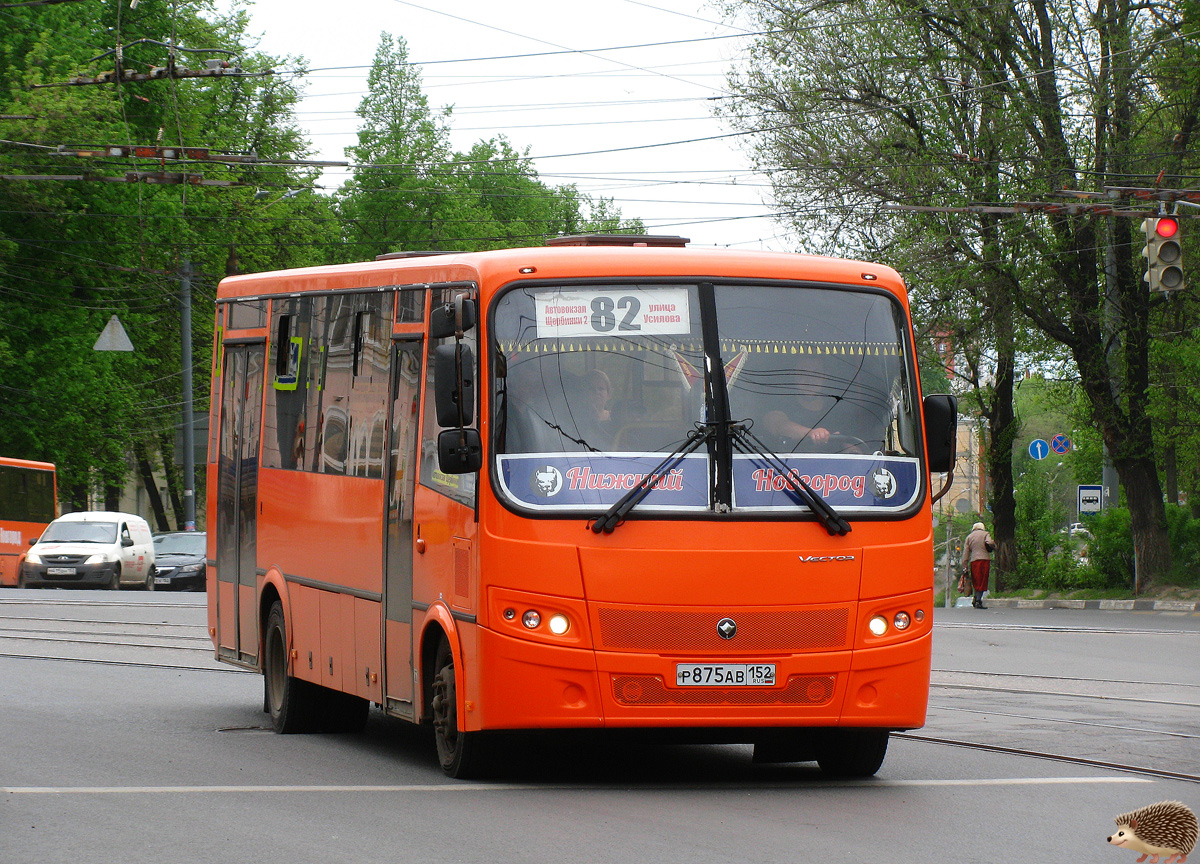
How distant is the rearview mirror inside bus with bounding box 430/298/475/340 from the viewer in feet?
30.5

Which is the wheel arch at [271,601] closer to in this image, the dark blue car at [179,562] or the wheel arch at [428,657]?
the wheel arch at [428,657]

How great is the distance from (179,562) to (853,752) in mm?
32993

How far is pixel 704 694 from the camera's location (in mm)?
9000

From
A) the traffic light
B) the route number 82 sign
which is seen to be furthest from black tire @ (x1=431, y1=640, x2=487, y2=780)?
the traffic light

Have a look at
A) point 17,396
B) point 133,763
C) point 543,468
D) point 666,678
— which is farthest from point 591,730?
point 17,396

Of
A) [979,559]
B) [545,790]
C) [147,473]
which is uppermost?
[147,473]

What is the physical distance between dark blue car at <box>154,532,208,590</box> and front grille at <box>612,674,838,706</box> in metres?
32.6

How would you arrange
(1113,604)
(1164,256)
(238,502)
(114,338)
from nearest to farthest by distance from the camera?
(238,502) < (1164,256) < (1113,604) < (114,338)

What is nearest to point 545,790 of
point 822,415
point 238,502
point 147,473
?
point 822,415

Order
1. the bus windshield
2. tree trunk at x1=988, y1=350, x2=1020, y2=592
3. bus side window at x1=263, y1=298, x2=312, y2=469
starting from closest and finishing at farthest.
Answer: the bus windshield, bus side window at x1=263, y1=298, x2=312, y2=469, tree trunk at x1=988, y1=350, x2=1020, y2=592

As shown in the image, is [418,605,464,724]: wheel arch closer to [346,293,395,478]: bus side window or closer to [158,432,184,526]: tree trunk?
[346,293,395,478]: bus side window

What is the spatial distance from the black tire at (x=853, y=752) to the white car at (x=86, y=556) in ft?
97.7

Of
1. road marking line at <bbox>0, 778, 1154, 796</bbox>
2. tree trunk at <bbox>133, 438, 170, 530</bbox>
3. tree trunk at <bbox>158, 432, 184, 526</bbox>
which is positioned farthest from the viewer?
tree trunk at <bbox>158, 432, 184, 526</bbox>

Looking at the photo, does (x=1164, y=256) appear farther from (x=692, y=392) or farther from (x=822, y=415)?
(x=692, y=392)
